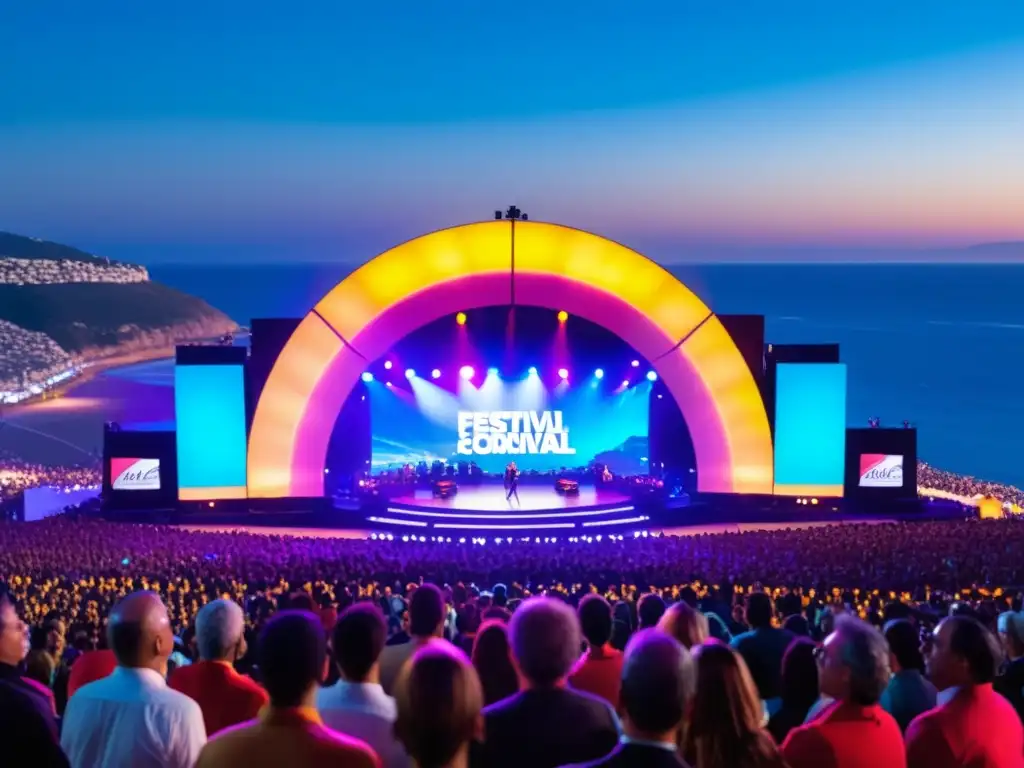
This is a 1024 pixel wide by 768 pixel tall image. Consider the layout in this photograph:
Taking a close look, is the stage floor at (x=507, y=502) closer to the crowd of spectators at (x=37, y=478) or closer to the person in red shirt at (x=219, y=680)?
the crowd of spectators at (x=37, y=478)

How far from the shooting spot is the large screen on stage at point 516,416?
2833cm

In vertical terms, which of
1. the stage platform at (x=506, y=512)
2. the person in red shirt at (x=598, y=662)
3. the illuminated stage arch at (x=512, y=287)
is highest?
the illuminated stage arch at (x=512, y=287)

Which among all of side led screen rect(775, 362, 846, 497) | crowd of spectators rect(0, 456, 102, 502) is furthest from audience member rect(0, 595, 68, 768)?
crowd of spectators rect(0, 456, 102, 502)

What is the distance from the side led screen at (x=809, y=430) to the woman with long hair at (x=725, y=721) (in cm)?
2374

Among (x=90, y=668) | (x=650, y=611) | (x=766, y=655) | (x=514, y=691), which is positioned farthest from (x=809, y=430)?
(x=90, y=668)

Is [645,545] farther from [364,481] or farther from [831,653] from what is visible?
[831,653]

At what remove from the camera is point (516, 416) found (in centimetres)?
2809

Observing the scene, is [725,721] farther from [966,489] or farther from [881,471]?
[966,489]

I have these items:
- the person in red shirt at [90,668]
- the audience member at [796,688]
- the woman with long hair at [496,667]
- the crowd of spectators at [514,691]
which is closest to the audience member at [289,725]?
the crowd of spectators at [514,691]

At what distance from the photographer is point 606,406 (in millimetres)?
29031

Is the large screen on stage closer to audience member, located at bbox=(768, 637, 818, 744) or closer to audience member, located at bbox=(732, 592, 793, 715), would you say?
audience member, located at bbox=(732, 592, 793, 715)

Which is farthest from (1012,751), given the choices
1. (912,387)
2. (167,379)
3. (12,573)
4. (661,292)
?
(912,387)

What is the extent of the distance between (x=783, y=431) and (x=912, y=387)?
75.4m

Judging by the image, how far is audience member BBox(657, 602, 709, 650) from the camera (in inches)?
227
